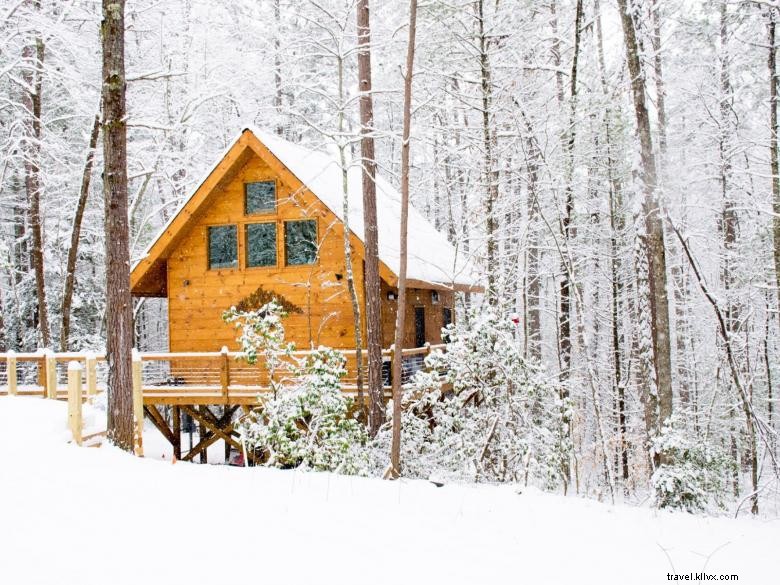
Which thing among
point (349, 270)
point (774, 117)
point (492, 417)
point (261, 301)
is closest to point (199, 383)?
point (261, 301)

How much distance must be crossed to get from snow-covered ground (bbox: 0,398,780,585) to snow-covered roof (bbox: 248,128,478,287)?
5.72m

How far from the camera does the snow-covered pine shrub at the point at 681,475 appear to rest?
8.20m

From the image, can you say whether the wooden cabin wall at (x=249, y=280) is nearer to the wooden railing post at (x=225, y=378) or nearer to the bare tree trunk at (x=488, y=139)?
the wooden railing post at (x=225, y=378)

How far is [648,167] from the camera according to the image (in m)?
9.38

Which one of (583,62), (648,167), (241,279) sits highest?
(583,62)

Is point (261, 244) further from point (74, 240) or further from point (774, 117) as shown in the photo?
point (774, 117)

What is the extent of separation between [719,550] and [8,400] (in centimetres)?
1092

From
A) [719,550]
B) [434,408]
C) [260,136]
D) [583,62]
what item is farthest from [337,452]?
[583,62]

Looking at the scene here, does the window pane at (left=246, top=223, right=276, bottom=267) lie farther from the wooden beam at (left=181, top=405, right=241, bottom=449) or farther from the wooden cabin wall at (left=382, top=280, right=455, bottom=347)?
the wooden beam at (left=181, top=405, right=241, bottom=449)

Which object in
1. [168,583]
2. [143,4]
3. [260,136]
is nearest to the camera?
[168,583]

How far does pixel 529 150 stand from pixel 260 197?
636 cm

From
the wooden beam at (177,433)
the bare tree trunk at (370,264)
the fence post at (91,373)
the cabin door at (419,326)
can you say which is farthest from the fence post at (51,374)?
the cabin door at (419,326)

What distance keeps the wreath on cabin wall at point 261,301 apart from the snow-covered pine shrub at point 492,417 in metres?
4.82

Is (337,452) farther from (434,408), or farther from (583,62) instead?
(583,62)
